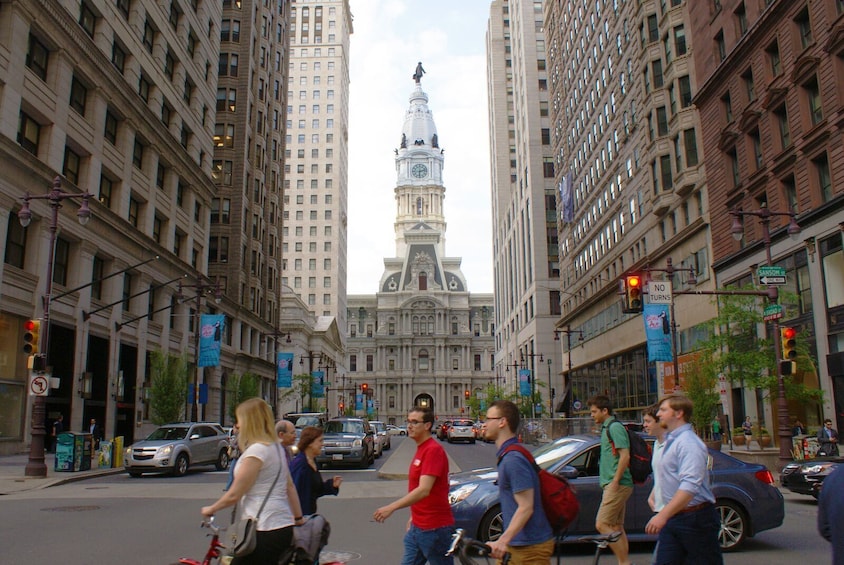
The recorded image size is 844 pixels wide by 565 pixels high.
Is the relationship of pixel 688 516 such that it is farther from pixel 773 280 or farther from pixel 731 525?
pixel 773 280

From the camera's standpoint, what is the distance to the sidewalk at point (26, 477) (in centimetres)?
1898

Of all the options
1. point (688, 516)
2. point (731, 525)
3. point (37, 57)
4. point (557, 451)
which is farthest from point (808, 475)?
point (37, 57)

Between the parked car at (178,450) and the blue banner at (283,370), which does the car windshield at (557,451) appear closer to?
Answer: the parked car at (178,450)

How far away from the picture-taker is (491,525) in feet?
32.3

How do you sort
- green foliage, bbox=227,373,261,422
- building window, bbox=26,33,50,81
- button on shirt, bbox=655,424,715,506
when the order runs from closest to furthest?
button on shirt, bbox=655,424,715,506 < building window, bbox=26,33,50,81 < green foliage, bbox=227,373,261,422

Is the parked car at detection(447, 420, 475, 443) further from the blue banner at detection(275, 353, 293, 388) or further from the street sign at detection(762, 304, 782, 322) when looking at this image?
the street sign at detection(762, 304, 782, 322)

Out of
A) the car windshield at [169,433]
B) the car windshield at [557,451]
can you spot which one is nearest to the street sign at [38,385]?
the car windshield at [169,433]

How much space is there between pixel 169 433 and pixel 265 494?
21.6 meters

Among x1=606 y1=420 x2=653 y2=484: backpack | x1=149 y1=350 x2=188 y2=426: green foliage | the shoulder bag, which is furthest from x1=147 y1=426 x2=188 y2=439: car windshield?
the shoulder bag

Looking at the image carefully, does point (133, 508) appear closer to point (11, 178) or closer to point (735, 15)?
point (11, 178)

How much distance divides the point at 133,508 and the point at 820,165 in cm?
2780

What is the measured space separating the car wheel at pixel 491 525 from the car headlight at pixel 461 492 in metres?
0.40

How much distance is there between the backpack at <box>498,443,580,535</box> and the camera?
17.6ft

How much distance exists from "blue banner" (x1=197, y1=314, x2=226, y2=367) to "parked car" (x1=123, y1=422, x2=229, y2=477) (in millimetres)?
9536
